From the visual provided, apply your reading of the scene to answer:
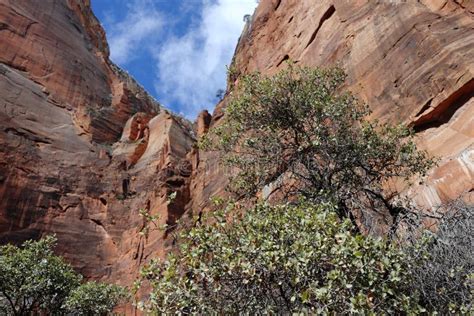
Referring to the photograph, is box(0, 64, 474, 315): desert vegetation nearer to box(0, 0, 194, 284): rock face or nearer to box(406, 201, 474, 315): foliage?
box(406, 201, 474, 315): foliage

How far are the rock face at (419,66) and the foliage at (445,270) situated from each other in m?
6.47

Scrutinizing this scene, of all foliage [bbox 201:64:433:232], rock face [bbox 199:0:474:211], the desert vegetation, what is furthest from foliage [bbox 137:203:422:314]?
rock face [bbox 199:0:474:211]

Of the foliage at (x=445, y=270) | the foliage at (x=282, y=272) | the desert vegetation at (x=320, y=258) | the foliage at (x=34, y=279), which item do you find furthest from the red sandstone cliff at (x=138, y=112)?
the foliage at (x=34, y=279)

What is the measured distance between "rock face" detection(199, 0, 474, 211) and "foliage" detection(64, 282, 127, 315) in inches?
595

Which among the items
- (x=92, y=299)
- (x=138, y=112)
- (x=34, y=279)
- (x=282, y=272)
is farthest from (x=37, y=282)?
(x=138, y=112)

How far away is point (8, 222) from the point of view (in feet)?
108

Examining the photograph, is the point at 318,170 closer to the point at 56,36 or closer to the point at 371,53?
the point at 371,53

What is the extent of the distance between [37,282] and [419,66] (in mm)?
21444

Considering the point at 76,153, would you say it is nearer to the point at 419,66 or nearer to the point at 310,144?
the point at 419,66

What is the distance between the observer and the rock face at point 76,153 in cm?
3538

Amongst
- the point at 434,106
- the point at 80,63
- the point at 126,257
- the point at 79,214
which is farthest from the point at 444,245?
the point at 80,63

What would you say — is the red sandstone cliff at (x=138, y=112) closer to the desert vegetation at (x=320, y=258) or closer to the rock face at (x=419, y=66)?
the rock face at (x=419, y=66)

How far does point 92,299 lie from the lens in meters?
24.8

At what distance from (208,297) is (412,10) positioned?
2015 centimetres
